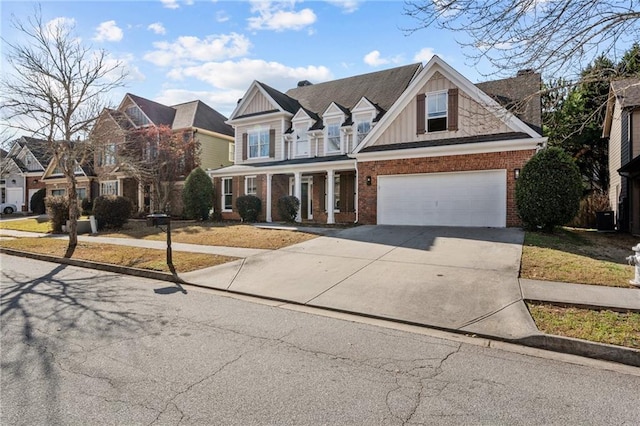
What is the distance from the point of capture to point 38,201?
3419cm

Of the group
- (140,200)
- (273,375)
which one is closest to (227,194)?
(140,200)

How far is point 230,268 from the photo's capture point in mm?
8914

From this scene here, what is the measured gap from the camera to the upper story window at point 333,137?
65.8 ft

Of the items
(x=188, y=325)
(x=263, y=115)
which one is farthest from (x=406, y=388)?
(x=263, y=115)

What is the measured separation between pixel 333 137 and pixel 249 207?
5960mm

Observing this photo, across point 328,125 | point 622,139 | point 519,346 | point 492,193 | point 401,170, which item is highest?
point 328,125

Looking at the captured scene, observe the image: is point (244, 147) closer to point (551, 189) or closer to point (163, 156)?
point (163, 156)

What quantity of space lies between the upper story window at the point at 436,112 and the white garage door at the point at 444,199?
2177 millimetres

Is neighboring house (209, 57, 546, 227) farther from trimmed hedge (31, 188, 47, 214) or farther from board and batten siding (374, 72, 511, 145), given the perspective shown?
trimmed hedge (31, 188, 47, 214)

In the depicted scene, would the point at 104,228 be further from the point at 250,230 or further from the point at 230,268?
the point at 230,268

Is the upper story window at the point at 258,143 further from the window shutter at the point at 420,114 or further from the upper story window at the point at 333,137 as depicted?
the window shutter at the point at 420,114

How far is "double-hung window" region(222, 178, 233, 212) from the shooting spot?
22391 mm

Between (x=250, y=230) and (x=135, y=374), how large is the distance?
11569 mm

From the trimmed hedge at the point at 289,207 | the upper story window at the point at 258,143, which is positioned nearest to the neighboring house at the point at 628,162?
the trimmed hedge at the point at 289,207
